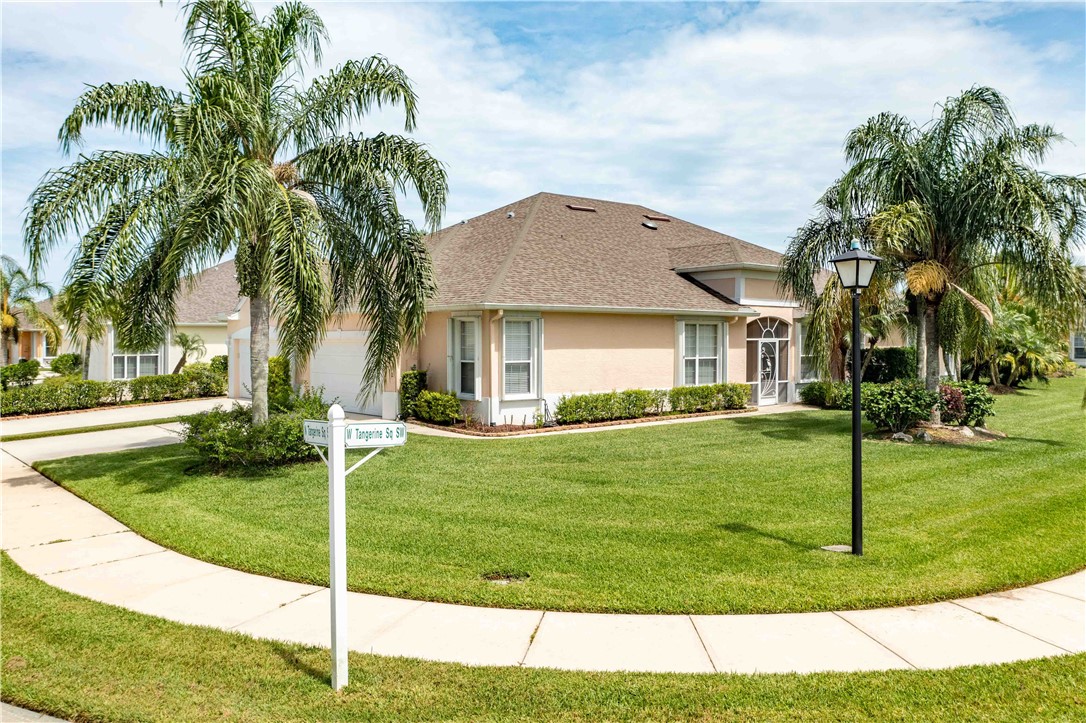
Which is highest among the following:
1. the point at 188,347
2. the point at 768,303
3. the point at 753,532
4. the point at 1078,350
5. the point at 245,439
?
the point at 768,303

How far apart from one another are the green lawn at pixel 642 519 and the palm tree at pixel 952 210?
3451 millimetres

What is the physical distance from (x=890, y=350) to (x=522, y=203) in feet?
47.8

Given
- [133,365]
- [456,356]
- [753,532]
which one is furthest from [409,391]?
[133,365]

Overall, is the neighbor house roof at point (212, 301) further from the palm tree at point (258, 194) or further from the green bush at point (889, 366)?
the green bush at point (889, 366)

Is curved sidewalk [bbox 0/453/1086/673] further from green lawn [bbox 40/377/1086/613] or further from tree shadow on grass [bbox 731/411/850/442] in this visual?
tree shadow on grass [bbox 731/411/850/442]

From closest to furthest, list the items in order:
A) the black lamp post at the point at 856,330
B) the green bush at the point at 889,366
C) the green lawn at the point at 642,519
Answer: the green lawn at the point at 642,519, the black lamp post at the point at 856,330, the green bush at the point at 889,366

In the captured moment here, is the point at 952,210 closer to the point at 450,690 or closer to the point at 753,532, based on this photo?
the point at 753,532

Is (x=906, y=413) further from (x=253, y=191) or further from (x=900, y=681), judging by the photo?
(x=253, y=191)

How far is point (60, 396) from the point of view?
21.7 meters

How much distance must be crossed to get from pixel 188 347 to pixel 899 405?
24.8 m

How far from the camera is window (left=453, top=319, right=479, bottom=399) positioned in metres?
17.0

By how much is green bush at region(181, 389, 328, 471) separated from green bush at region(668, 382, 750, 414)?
10.7m

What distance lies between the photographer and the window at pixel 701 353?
66.7ft

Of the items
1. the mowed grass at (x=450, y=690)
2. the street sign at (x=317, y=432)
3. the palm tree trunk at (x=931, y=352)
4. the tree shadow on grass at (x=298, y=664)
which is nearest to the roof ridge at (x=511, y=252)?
the palm tree trunk at (x=931, y=352)
